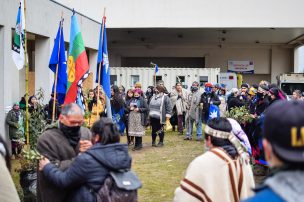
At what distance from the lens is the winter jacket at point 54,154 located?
471 cm

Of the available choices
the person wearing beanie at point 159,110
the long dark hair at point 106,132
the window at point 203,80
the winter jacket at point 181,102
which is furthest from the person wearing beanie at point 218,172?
the window at point 203,80

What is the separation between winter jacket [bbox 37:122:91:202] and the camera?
471 centimetres

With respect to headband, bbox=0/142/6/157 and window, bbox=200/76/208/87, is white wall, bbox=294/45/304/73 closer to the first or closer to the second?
window, bbox=200/76/208/87

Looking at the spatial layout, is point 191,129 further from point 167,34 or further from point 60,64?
point 167,34

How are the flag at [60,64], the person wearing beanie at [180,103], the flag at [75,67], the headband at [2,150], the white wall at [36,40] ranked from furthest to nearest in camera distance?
the person wearing beanie at [180,103] < the white wall at [36,40] < the flag at [60,64] < the flag at [75,67] < the headband at [2,150]

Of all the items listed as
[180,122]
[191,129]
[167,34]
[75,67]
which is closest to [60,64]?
[75,67]

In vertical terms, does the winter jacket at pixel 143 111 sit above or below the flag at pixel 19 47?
below

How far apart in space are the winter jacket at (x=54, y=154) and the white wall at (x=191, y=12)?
25.2 meters

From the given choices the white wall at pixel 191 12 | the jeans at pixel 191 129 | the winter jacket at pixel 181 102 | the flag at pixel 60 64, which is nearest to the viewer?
the flag at pixel 60 64

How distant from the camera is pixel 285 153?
6.87 feet

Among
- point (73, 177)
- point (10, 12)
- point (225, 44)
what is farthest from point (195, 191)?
point (225, 44)

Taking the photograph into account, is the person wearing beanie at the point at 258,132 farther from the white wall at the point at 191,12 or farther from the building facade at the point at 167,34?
the white wall at the point at 191,12

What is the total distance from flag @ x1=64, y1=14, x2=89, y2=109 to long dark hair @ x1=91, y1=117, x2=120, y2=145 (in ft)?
12.0

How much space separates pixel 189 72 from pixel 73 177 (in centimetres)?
2511
